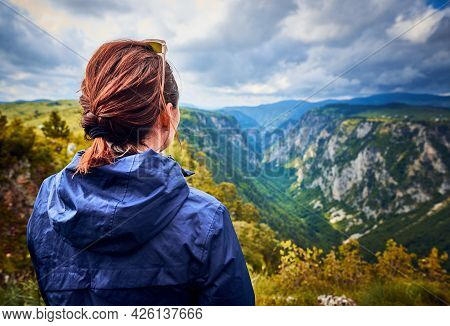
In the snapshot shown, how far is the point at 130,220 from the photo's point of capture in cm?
109

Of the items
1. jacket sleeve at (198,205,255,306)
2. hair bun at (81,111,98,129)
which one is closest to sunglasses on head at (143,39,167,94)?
hair bun at (81,111,98,129)

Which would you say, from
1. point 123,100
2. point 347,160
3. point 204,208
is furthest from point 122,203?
point 347,160

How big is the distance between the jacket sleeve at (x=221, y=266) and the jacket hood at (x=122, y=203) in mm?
163

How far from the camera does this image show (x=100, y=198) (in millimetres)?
1128

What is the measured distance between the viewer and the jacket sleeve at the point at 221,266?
3.74 ft

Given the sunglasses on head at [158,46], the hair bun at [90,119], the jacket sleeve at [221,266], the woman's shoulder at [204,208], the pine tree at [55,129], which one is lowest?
the pine tree at [55,129]

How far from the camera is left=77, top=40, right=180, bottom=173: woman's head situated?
123 cm

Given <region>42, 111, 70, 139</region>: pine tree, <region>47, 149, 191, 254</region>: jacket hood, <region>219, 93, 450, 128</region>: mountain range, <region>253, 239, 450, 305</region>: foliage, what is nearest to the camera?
<region>47, 149, 191, 254</region>: jacket hood

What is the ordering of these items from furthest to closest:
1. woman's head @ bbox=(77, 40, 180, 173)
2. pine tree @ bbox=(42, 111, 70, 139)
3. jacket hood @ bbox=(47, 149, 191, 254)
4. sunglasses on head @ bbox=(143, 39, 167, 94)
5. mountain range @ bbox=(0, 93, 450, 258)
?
pine tree @ bbox=(42, 111, 70, 139), mountain range @ bbox=(0, 93, 450, 258), sunglasses on head @ bbox=(143, 39, 167, 94), woman's head @ bbox=(77, 40, 180, 173), jacket hood @ bbox=(47, 149, 191, 254)

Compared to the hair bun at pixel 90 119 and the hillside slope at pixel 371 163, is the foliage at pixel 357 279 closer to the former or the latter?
the hair bun at pixel 90 119

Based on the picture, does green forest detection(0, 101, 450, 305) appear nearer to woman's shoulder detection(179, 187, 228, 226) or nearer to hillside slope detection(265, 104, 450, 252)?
woman's shoulder detection(179, 187, 228, 226)

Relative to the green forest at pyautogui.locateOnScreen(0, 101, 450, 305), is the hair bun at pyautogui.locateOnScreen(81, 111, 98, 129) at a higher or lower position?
higher

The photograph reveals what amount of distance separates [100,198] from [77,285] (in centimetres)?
36

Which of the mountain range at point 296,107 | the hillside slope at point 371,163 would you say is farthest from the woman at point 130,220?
the hillside slope at point 371,163
